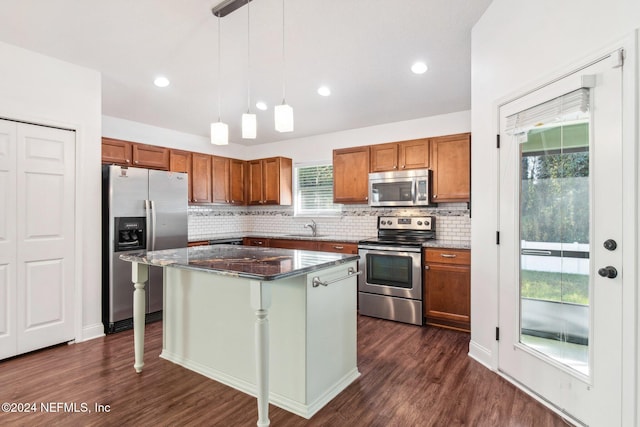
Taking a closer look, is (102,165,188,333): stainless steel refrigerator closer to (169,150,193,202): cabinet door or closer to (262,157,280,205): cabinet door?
(169,150,193,202): cabinet door

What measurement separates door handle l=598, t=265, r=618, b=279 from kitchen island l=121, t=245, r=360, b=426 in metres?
1.43

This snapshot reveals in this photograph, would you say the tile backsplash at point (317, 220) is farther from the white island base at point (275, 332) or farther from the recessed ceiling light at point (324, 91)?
the white island base at point (275, 332)

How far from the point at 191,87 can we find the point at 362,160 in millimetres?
2373

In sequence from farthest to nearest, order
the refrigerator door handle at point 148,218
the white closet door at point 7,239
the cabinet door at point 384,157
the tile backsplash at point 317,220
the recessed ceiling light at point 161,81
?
the cabinet door at point 384,157 → the tile backsplash at point 317,220 → the refrigerator door handle at point 148,218 → the recessed ceiling light at point 161,81 → the white closet door at point 7,239

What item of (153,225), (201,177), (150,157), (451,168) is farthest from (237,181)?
(451,168)

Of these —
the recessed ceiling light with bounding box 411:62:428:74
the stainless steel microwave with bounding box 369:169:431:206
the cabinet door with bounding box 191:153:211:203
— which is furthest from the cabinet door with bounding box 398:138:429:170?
the cabinet door with bounding box 191:153:211:203

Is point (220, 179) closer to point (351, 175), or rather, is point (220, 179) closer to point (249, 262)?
point (351, 175)

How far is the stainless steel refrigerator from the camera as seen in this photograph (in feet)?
12.0

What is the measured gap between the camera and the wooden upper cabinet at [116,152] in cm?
425

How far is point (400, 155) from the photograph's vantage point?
178 inches

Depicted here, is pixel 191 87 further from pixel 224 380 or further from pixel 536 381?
pixel 536 381

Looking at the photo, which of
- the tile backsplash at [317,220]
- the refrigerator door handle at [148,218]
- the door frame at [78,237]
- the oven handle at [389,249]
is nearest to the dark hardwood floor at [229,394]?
the door frame at [78,237]

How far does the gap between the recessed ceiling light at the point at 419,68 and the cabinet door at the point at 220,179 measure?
11.5ft

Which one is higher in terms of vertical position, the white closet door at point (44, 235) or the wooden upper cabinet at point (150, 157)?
the wooden upper cabinet at point (150, 157)
